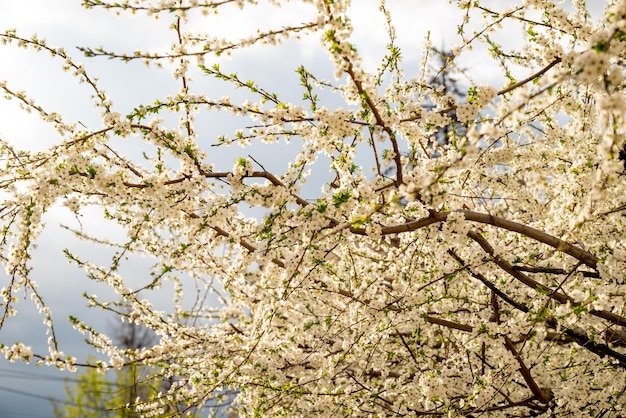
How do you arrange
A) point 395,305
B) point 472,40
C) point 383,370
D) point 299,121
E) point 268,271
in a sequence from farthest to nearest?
point 383,370
point 268,271
point 395,305
point 472,40
point 299,121

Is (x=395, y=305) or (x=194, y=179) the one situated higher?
(x=194, y=179)

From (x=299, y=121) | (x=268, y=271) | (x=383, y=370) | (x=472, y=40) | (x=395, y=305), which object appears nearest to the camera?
(x=299, y=121)

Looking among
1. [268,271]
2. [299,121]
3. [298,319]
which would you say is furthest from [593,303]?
[298,319]

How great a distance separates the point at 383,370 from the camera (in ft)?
21.6

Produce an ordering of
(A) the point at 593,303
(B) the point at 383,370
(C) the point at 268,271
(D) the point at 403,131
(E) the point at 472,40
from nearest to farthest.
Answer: (A) the point at 593,303, (D) the point at 403,131, (E) the point at 472,40, (C) the point at 268,271, (B) the point at 383,370

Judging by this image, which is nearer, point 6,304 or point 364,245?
point 6,304

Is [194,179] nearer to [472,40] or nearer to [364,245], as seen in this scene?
[472,40]

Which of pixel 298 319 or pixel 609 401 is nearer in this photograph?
pixel 609 401

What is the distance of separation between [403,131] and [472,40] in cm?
132

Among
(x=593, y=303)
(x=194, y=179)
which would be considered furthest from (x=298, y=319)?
(x=593, y=303)

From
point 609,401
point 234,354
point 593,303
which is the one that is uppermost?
point 234,354

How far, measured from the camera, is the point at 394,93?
4828 mm

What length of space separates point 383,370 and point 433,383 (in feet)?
6.63

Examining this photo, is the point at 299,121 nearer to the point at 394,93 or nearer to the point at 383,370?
the point at 394,93
